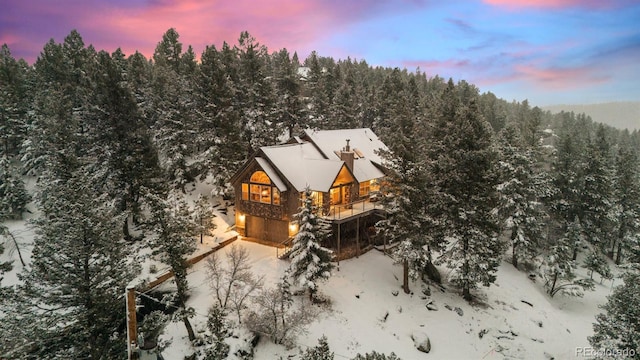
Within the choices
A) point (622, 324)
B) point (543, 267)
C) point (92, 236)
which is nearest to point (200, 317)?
point (92, 236)

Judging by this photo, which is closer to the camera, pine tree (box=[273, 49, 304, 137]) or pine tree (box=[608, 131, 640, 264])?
pine tree (box=[608, 131, 640, 264])

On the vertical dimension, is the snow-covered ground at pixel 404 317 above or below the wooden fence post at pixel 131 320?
below

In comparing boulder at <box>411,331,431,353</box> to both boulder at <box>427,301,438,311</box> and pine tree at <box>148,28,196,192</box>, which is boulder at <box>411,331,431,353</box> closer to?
boulder at <box>427,301,438,311</box>

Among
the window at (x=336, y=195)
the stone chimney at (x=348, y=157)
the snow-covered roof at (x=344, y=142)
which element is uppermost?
the snow-covered roof at (x=344, y=142)

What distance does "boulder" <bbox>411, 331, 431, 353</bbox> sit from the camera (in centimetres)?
2038

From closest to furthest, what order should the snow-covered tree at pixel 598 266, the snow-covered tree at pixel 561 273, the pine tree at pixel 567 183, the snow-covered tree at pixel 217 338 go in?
the snow-covered tree at pixel 217 338 → the snow-covered tree at pixel 561 273 → the snow-covered tree at pixel 598 266 → the pine tree at pixel 567 183

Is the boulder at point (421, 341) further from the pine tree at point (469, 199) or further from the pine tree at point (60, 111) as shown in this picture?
the pine tree at point (60, 111)

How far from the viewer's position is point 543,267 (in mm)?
31734

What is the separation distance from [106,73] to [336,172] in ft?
67.6

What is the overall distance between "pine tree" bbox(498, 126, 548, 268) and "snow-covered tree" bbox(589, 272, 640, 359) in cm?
1276

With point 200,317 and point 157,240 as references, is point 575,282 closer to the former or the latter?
point 200,317

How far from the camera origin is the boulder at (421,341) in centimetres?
2038

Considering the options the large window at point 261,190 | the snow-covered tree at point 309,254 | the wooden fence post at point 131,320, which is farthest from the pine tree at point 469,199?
the wooden fence post at point 131,320

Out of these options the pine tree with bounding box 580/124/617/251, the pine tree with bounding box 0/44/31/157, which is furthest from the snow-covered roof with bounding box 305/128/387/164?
the pine tree with bounding box 0/44/31/157
